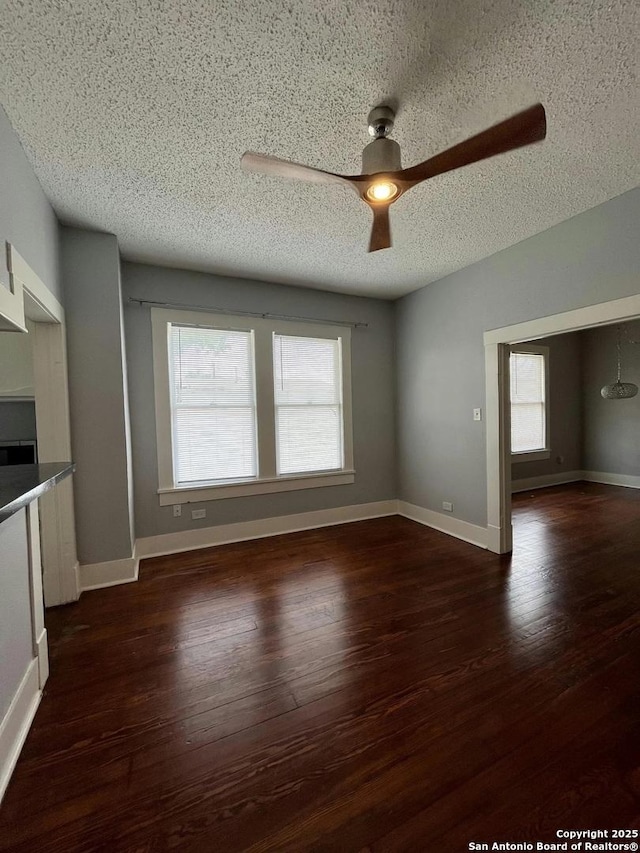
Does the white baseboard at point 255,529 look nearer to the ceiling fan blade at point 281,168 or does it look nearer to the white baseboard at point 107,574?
the white baseboard at point 107,574

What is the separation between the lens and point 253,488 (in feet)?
12.1

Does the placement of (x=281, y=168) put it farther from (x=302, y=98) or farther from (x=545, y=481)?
(x=545, y=481)

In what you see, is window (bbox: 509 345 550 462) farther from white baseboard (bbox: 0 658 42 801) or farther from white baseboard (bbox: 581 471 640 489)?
white baseboard (bbox: 0 658 42 801)

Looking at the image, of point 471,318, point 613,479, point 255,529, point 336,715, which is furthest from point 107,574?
point 613,479

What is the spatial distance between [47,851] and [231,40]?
2.76 meters

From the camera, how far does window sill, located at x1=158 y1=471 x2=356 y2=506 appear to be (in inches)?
133

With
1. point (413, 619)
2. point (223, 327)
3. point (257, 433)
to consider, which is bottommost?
point (413, 619)

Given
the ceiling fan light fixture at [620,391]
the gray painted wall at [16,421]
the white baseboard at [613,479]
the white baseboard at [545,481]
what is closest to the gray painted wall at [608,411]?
the white baseboard at [613,479]

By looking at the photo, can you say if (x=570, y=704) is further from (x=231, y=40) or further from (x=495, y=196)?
(x=231, y=40)

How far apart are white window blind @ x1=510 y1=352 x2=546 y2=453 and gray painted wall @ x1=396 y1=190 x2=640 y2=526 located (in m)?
2.44

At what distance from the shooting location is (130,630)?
2.17 m

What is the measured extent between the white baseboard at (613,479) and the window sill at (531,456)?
1056 millimetres

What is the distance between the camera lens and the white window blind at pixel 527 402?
5.67 m

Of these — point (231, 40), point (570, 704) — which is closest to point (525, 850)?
point (570, 704)
